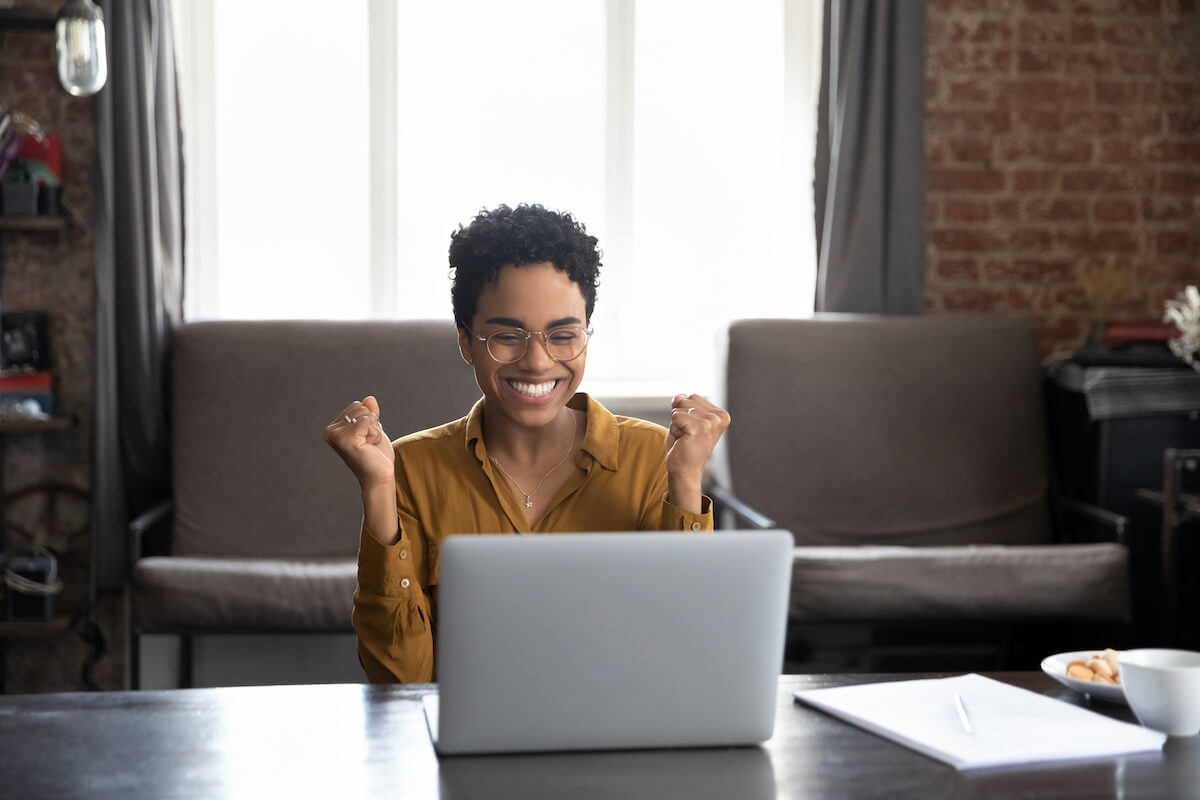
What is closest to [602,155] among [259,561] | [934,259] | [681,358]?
[681,358]

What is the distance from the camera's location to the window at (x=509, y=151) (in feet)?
12.1

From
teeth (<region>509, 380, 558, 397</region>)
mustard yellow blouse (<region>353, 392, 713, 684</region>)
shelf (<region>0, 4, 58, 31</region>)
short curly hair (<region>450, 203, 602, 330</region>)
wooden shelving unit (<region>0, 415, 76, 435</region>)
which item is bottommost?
wooden shelving unit (<region>0, 415, 76, 435</region>)

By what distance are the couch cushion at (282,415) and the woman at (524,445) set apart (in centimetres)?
163

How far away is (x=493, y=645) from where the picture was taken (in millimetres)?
1081

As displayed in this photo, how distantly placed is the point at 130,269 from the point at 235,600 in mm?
1036

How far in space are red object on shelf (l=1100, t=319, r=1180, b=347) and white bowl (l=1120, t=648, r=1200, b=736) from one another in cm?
228

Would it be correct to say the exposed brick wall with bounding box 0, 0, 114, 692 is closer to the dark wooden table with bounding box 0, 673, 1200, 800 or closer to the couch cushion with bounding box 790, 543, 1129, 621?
the couch cushion with bounding box 790, 543, 1129, 621

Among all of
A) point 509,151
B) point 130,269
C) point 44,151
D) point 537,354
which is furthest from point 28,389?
point 537,354

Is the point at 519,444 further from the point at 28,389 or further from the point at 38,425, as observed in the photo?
the point at 28,389

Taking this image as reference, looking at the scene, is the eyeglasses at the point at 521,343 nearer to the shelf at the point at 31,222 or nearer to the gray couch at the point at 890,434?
the gray couch at the point at 890,434

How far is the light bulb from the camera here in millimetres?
2270

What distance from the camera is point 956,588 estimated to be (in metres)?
2.93

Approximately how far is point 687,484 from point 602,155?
2.45 m

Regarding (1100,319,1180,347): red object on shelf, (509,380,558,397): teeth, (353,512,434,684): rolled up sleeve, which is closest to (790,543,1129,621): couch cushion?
(1100,319,1180,347): red object on shelf
